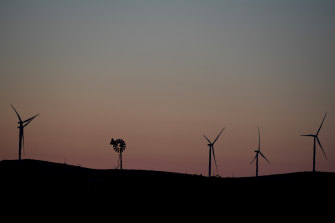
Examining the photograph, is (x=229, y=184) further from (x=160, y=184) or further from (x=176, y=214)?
(x=176, y=214)

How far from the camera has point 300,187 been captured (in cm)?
14350

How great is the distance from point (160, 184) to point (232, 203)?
24.5 meters

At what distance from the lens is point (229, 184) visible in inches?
6063

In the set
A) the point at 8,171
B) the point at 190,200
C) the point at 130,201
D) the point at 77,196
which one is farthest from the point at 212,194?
the point at 8,171

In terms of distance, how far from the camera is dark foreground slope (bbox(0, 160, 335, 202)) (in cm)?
13949

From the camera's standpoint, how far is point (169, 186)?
151875 mm

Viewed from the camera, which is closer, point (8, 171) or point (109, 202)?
point (109, 202)

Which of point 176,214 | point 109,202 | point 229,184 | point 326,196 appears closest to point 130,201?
point 109,202

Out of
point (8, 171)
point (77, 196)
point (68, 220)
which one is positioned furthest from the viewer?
point (8, 171)

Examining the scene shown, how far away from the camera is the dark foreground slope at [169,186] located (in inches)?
5492

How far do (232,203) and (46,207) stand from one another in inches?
1375

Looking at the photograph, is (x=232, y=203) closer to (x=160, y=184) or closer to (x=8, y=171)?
(x=160, y=184)

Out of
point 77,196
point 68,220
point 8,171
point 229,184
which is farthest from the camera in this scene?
point 8,171

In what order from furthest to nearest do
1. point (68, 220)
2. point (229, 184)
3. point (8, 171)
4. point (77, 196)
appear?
point (8, 171) < point (229, 184) < point (77, 196) < point (68, 220)
